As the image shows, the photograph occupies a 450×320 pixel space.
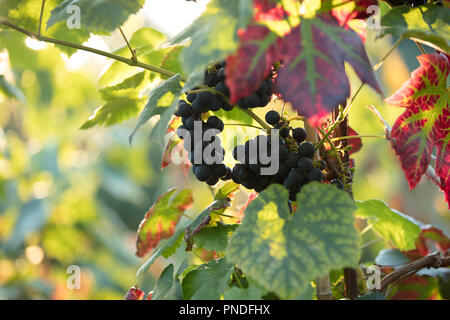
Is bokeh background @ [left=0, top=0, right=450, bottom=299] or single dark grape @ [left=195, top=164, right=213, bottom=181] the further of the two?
bokeh background @ [left=0, top=0, right=450, bottom=299]

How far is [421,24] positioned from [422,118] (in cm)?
10

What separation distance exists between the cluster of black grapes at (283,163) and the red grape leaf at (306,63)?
9 centimetres

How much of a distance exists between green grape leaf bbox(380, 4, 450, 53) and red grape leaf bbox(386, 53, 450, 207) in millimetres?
45

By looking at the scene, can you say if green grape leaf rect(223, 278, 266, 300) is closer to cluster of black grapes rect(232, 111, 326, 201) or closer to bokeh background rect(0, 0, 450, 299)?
cluster of black grapes rect(232, 111, 326, 201)

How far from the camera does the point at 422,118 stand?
519 millimetres

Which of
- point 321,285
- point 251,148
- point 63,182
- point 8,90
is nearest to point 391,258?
point 321,285

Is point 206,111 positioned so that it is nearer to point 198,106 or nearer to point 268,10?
point 198,106

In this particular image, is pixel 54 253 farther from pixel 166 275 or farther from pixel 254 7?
pixel 254 7

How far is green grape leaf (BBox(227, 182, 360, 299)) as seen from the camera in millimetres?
390

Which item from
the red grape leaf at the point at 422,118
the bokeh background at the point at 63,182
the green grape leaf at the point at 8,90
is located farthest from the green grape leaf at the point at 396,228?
the bokeh background at the point at 63,182

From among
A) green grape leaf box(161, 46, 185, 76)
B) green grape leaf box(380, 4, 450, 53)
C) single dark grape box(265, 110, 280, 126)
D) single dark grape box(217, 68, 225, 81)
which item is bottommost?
single dark grape box(265, 110, 280, 126)

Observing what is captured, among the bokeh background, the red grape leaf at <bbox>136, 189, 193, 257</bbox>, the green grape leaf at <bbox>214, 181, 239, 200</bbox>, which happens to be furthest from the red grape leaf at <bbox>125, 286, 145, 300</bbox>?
the bokeh background

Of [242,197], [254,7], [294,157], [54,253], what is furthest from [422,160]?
[54,253]

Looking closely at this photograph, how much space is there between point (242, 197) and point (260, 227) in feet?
1.41
